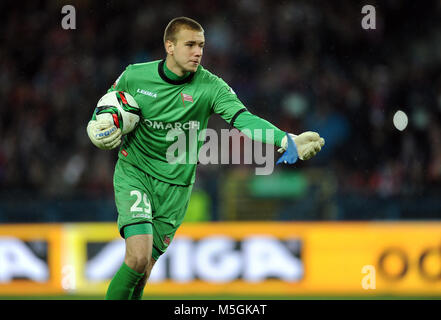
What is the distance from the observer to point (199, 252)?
9680 mm

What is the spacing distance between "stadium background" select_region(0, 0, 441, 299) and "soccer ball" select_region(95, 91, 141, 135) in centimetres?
440

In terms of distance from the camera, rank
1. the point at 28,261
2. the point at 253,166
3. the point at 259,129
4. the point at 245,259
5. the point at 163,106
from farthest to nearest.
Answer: the point at 253,166, the point at 28,261, the point at 245,259, the point at 163,106, the point at 259,129

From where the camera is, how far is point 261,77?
37.2ft

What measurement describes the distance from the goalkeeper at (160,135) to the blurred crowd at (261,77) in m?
4.48

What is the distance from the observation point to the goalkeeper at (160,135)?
530 centimetres

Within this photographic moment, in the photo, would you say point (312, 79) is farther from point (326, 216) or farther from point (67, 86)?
point (67, 86)

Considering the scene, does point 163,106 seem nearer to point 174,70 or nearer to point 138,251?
point 174,70

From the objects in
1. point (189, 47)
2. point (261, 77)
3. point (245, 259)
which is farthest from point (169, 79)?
point (261, 77)

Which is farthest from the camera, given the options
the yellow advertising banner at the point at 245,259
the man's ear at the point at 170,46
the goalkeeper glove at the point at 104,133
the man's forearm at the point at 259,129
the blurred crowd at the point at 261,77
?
the blurred crowd at the point at 261,77

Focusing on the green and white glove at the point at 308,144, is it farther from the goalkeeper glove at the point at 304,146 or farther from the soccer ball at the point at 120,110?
the soccer ball at the point at 120,110

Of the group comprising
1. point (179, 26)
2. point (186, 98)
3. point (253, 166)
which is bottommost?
point (253, 166)

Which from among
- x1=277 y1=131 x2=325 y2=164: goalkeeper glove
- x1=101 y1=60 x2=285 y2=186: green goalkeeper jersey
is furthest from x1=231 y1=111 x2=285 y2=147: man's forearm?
x1=101 y1=60 x2=285 y2=186: green goalkeeper jersey

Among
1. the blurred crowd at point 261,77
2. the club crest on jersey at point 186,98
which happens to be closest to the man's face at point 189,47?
the club crest on jersey at point 186,98

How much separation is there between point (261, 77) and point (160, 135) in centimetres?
602
